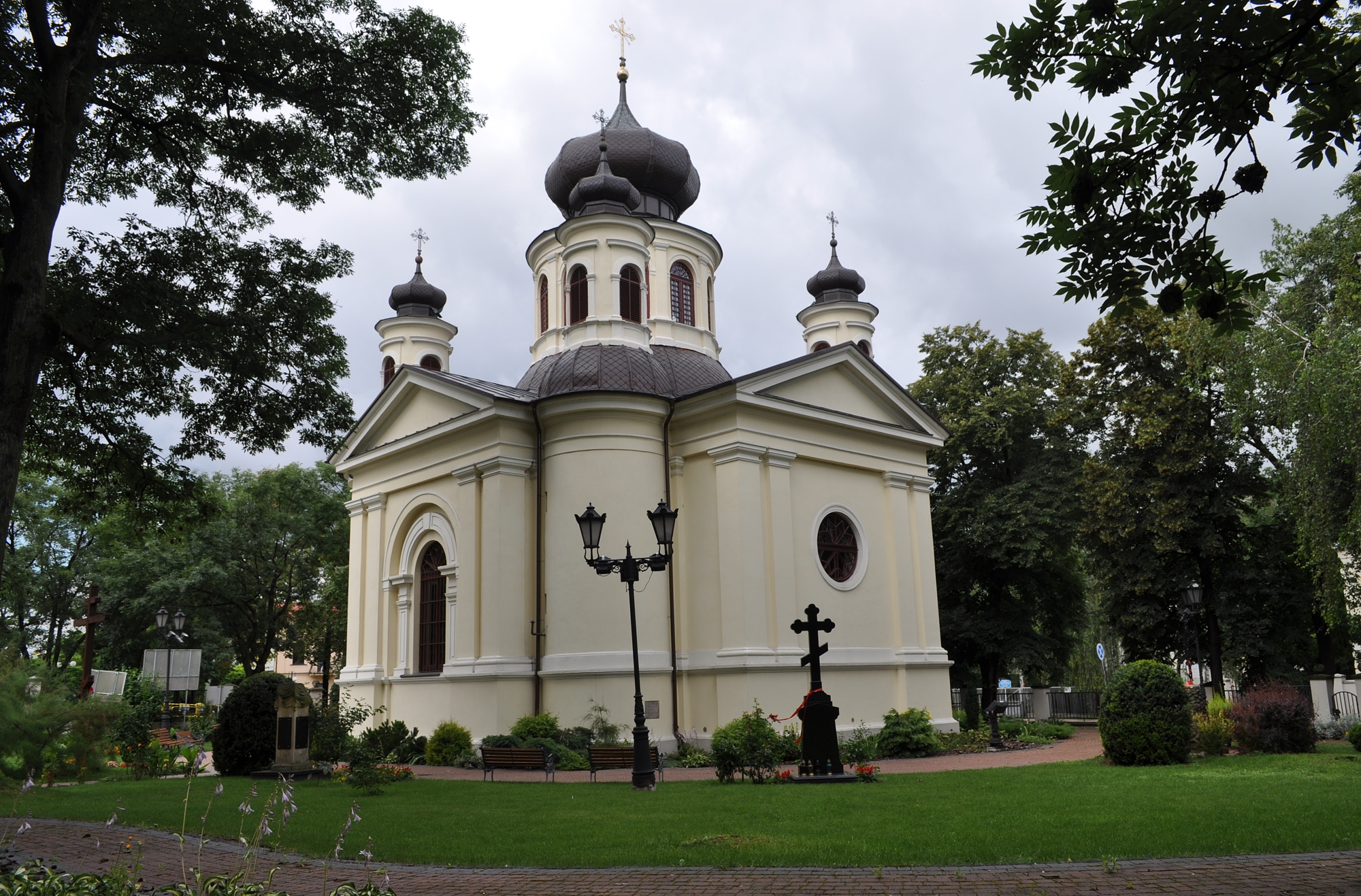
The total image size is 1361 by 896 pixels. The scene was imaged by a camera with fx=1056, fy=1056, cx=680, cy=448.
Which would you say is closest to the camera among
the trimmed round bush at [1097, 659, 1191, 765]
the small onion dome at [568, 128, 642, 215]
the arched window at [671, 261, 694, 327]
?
the trimmed round bush at [1097, 659, 1191, 765]

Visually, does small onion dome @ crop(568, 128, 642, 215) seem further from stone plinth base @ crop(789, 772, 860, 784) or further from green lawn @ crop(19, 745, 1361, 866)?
stone plinth base @ crop(789, 772, 860, 784)

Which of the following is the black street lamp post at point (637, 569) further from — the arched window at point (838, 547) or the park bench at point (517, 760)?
the arched window at point (838, 547)

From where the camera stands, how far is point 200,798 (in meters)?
13.1

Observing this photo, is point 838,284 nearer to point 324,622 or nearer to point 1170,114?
point 324,622

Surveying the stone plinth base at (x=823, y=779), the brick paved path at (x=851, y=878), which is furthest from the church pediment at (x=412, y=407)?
the brick paved path at (x=851, y=878)

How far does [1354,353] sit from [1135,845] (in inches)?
558

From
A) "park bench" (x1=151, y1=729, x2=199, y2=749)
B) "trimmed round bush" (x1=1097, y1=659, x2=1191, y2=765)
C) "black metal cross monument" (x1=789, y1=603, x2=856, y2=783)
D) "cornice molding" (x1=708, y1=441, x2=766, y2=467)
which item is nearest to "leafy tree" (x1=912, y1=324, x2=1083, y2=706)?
"cornice molding" (x1=708, y1=441, x2=766, y2=467)

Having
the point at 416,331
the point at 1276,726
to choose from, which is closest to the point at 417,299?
the point at 416,331

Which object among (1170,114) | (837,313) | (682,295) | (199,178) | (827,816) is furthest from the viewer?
(837,313)

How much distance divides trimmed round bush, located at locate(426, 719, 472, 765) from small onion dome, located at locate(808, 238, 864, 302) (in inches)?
735

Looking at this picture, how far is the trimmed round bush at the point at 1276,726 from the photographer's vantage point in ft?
58.5

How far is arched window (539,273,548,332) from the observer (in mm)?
27000

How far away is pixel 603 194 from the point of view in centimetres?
2420

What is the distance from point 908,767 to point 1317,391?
1064 cm
